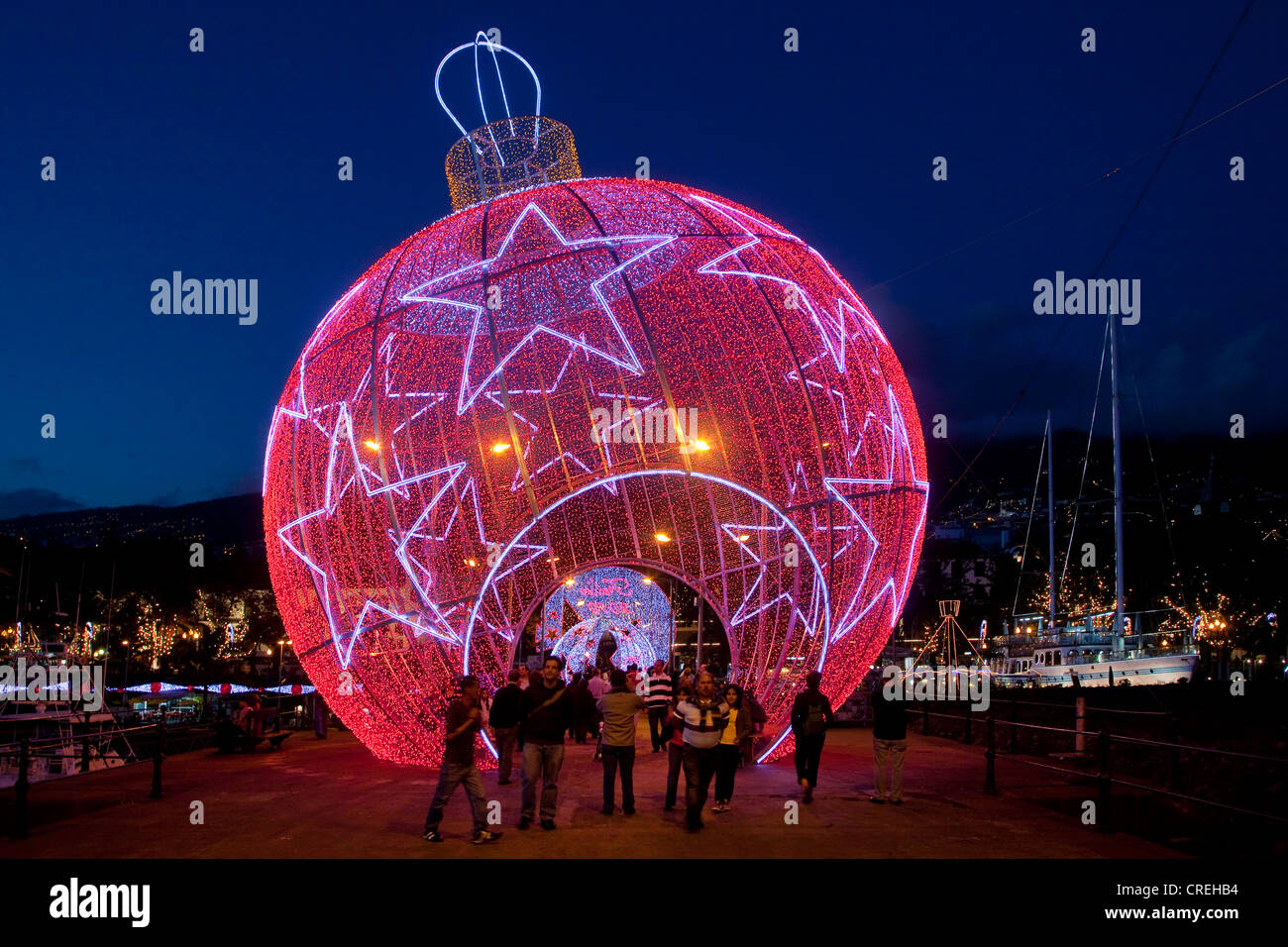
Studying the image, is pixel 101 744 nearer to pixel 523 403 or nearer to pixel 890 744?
pixel 523 403

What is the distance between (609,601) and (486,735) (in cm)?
1420

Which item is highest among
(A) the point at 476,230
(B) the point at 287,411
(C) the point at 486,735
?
(A) the point at 476,230

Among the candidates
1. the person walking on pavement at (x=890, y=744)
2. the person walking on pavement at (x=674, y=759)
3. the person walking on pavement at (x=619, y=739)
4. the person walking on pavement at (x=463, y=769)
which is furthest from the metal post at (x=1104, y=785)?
the person walking on pavement at (x=463, y=769)

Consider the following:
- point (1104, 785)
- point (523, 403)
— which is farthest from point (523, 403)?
point (1104, 785)

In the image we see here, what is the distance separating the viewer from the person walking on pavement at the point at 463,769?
8.41m

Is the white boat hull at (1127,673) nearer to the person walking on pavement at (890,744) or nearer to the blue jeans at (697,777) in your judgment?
the person walking on pavement at (890,744)

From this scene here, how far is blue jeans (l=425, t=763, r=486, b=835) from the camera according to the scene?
27.5ft

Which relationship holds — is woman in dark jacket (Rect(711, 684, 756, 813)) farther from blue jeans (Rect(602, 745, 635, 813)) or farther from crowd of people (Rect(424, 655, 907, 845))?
blue jeans (Rect(602, 745, 635, 813))

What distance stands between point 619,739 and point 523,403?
5740 mm

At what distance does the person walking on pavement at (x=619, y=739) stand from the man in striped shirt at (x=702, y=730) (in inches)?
18.9

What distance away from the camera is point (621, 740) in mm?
9617
